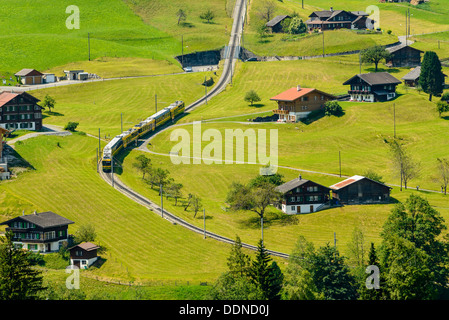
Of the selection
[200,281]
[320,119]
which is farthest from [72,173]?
[320,119]

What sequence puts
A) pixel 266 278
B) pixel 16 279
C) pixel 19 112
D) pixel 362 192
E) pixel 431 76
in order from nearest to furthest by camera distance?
pixel 16 279 → pixel 266 278 → pixel 362 192 → pixel 19 112 → pixel 431 76

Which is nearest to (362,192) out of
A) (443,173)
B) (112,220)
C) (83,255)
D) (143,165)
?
(443,173)

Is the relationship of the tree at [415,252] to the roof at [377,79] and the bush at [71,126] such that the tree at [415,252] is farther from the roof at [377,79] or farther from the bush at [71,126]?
the bush at [71,126]

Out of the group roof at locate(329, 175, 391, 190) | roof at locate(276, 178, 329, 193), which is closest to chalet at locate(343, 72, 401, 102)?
roof at locate(329, 175, 391, 190)

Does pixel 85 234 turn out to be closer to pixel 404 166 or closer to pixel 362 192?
pixel 362 192

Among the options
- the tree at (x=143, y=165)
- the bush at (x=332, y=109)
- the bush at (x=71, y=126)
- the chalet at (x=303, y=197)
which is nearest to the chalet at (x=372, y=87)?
the bush at (x=332, y=109)
